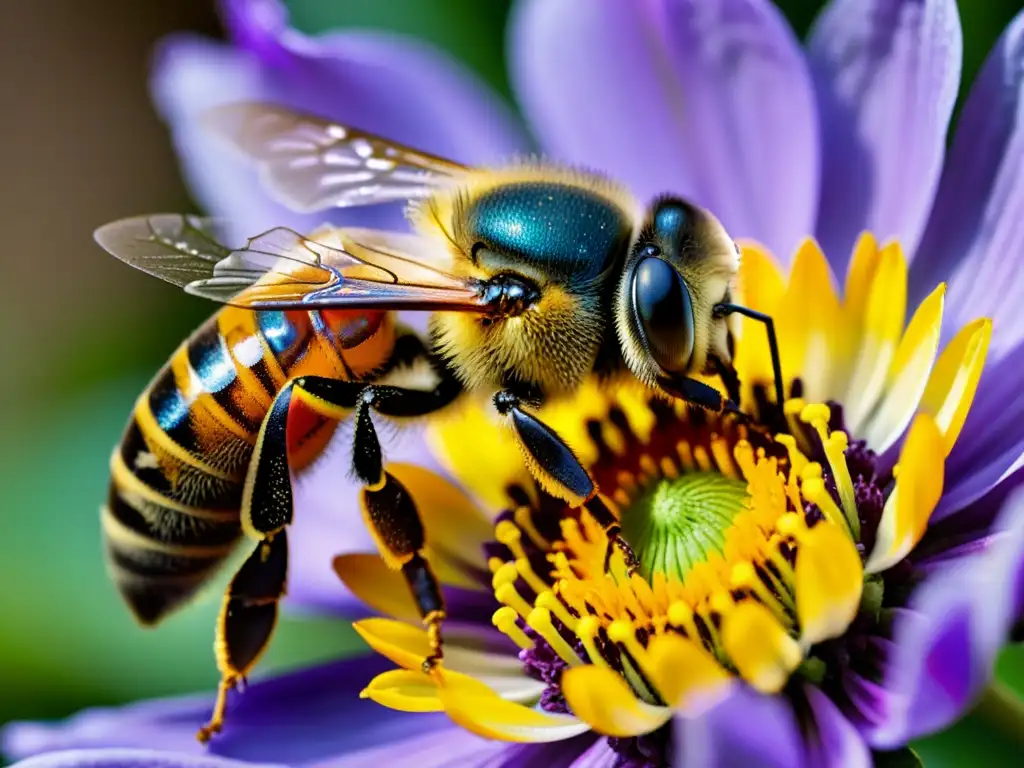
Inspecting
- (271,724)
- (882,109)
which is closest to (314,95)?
(882,109)

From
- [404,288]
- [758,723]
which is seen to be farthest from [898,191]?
[758,723]

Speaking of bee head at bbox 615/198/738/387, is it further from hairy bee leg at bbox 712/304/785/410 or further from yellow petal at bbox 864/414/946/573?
yellow petal at bbox 864/414/946/573

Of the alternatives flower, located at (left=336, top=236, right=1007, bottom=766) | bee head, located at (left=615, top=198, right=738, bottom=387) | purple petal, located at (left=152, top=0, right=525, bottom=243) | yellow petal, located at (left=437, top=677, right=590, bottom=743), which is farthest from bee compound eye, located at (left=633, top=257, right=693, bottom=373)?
purple petal, located at (left=152, top=0, right=525, bottom=243)

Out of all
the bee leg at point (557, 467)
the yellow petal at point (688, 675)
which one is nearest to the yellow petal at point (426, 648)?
the bee leg at point (557, 467)

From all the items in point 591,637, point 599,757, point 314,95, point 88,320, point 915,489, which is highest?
point 314,95

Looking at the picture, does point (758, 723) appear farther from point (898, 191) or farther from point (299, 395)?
point (898, 191)

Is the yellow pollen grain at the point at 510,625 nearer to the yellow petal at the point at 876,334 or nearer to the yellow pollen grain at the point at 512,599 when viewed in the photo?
the yellow pollen grain at the point at 512,599

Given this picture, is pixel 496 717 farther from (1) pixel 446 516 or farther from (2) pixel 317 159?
(2) pixel 317 159
